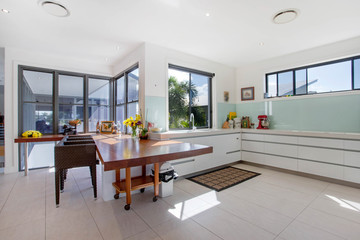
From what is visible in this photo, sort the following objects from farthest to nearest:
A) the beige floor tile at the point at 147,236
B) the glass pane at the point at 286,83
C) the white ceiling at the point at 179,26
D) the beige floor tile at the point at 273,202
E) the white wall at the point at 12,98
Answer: the glass pane at the point at 286,83
the white wall at the point at 12,98
the white ceiling at the point at 179,26
the beige floor tile at the point at 273,202
the beige floor tile at the point at 147,236

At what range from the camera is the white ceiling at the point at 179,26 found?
2.26 meters

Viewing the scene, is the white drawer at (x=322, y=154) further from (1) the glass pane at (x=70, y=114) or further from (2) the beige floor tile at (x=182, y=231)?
(1) the glass pane at (x=70, y=114)

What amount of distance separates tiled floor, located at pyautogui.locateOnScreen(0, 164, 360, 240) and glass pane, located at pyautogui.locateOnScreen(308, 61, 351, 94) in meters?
1.92

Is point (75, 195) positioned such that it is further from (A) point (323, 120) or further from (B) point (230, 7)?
(A) point (323, 120)

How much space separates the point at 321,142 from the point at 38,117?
19.4 feet

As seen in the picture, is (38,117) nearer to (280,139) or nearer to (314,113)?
(280,139)

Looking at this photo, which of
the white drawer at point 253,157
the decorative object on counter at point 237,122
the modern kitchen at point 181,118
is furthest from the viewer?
the decorative object on counter at point 237,122

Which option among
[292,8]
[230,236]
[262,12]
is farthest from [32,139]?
[292,8]

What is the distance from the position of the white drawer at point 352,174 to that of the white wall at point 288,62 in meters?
2.07

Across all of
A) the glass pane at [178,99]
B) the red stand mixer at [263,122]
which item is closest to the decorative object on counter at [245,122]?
the red stand mixer at [263,122]

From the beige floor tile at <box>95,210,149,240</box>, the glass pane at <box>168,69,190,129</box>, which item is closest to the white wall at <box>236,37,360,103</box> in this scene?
the glass pane at <box>168,69,190,129</box>

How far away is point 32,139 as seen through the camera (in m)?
3.44

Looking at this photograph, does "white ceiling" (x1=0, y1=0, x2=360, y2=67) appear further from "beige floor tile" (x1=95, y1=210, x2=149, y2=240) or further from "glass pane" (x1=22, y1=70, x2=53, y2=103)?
"beige floor tile" (x1=95, y1=210, x2=149, y2=240)

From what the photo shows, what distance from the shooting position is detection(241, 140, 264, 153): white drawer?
3.97m
